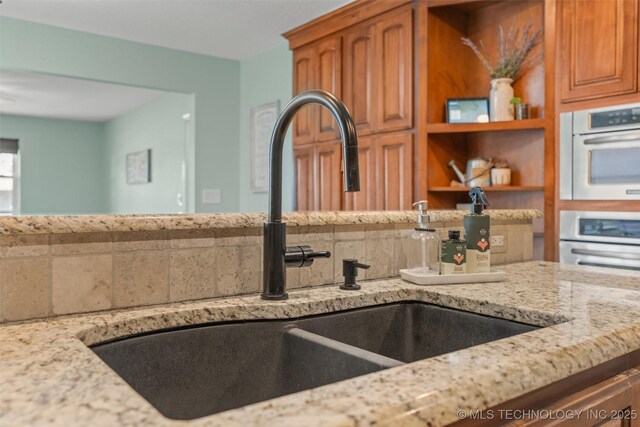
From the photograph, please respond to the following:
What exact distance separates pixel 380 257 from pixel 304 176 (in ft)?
8.87

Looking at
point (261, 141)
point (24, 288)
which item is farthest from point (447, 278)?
point (261, 141)

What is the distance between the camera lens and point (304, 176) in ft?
13.0

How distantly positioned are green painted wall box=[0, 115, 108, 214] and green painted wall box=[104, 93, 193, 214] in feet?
0.79

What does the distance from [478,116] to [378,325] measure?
7.38 ft

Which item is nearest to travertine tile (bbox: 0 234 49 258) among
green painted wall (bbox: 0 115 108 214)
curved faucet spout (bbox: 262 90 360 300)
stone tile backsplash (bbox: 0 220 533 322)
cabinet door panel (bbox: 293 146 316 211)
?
stone tile backsplash (bbox: 0 220 533 322)

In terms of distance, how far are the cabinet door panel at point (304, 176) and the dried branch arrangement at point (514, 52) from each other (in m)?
1.42

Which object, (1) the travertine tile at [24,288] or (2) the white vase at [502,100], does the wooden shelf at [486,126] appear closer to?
(2) the white vase at [502,100]

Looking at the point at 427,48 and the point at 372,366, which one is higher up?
the point at 427,48

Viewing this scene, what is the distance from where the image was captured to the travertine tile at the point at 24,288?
32.4 inches

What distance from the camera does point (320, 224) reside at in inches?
46.0

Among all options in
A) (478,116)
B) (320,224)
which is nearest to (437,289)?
(320,224)

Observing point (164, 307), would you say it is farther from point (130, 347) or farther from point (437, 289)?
point (437, 289)

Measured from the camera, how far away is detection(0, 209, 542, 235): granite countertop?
32.8 inches

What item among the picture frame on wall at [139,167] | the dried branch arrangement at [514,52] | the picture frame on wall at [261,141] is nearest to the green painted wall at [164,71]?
the picture frame on wall at [261,141]
